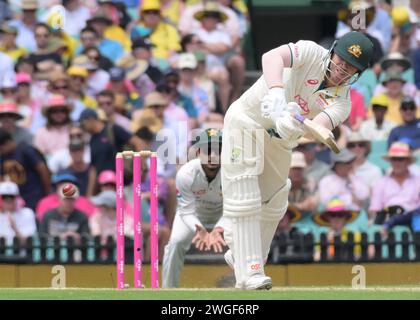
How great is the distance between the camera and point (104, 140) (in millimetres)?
16016

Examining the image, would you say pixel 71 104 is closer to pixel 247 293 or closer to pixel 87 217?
pixel 87 217

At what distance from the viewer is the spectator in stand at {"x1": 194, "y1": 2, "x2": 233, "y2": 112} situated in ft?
55.5

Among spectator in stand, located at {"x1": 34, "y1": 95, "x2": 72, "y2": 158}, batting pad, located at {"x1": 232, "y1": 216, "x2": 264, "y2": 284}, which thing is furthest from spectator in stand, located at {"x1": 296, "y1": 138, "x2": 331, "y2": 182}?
batting pad, located at {"x1": 232, "y1": 216, "x2": 264, "y2": 284}

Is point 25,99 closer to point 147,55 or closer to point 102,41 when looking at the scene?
point 102,41

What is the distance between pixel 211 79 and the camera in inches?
666

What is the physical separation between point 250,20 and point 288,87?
30.8ft

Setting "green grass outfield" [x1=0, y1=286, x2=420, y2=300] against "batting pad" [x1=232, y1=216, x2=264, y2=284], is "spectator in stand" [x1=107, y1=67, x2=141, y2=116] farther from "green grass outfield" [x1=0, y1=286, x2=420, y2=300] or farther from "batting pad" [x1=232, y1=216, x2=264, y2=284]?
"green grass outfield" [x1=0, y1=286, x2=420, y2=300]

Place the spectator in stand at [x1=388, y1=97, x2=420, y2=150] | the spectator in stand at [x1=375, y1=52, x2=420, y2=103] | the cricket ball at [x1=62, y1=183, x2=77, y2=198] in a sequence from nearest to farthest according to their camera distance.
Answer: the cricket ball at [x1=62, y1=183, x2=77, y2=198]
the spectator in stand at [x1=388, y1=97, x2=420, y2=150]
the spectator in stand at [x1=375, y1=52, x2=420, y2=103]

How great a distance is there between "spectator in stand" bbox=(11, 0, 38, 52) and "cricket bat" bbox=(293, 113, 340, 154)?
26.1ft

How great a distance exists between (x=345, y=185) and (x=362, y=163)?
1.36 ft

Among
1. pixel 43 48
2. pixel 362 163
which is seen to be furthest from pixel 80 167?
pixel 362 163

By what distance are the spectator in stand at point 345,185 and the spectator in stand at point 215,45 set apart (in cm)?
186

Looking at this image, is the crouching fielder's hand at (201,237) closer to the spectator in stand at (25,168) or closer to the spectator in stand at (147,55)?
the spectator in stand at (25,168)

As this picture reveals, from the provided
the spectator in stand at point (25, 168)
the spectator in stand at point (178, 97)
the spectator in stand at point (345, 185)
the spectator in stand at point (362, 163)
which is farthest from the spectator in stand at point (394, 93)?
the spectator in stand at point (25, 168)
